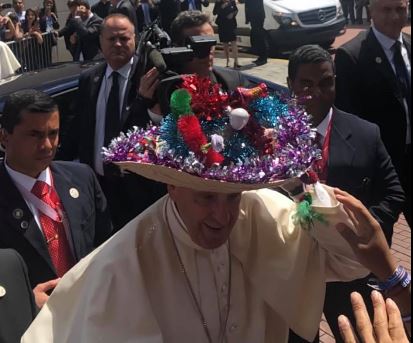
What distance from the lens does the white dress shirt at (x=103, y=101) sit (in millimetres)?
4270

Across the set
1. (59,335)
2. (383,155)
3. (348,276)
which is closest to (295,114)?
(348,276)

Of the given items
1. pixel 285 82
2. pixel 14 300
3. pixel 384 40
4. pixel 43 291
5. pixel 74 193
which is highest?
pixel 384 40

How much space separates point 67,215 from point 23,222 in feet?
0.70

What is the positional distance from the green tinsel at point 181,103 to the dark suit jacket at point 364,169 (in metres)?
1.35

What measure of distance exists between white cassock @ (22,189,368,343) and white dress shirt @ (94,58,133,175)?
6.63ft

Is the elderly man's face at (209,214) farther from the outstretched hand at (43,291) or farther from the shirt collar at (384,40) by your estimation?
the shirt collar at (384,40)

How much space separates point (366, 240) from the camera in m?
2.08

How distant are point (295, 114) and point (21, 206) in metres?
1.50

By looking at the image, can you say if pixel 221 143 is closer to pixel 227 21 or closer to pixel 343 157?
pixel 343 157

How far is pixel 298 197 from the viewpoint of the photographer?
7.56ft

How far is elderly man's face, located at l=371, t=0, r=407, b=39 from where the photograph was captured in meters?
4.29

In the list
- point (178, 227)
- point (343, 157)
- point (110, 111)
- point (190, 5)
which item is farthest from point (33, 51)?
point (178, 227)

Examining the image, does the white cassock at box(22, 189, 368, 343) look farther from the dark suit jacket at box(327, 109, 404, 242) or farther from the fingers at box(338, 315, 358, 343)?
the dark suit jacket at box(327, 109, 404, 242)

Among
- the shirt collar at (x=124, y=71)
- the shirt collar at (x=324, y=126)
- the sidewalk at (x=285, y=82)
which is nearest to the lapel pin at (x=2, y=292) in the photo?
the shirt collar at (x=324, y=126)
